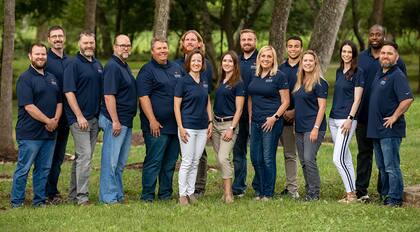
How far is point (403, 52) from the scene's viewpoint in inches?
2270

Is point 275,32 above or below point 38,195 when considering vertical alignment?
above

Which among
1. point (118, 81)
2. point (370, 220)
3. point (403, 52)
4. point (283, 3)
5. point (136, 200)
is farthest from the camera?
point (403, 52)

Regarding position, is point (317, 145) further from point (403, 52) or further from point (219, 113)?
point (403, 52)

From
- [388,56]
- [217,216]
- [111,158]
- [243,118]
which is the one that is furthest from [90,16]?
[217,216]

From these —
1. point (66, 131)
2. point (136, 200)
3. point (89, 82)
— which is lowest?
point (136, 200)

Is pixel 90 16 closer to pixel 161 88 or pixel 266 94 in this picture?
pixel 161 88

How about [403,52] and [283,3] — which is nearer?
[283,3]

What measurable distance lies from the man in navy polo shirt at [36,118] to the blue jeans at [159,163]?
4.23 ft

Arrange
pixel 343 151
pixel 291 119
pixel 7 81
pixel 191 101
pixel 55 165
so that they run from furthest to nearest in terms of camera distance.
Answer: pixel 7 81 < pixel 55 165 < pixel 291 119 < pixel 343 151 < pixel 191 101

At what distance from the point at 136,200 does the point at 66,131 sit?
52.9 inches

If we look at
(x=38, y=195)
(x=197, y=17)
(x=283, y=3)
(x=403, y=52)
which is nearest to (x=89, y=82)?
(x=38, y=195)

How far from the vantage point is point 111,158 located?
1141 centimetres

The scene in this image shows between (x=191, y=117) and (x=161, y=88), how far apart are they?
580mm

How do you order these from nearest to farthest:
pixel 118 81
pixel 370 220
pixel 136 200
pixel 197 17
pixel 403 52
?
1. pixel 370 220
2. pixel 118 81
3. pixel 136 200
4. pixel 197 17
5. pixel 403 52
